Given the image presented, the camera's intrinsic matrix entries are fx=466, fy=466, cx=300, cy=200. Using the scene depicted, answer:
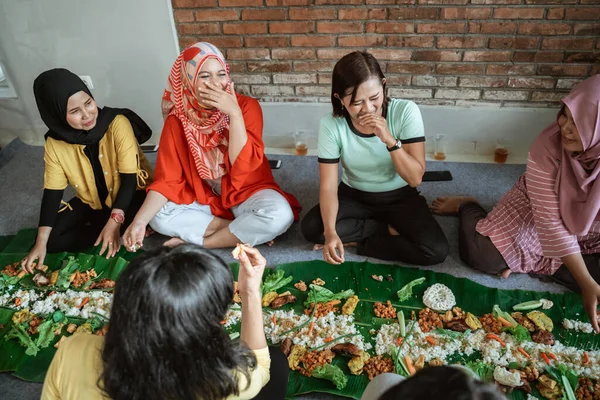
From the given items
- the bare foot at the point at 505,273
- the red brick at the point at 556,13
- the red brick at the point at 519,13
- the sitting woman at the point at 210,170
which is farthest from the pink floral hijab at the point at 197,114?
the red brick at the point at 556,13

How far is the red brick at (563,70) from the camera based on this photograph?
2502mm

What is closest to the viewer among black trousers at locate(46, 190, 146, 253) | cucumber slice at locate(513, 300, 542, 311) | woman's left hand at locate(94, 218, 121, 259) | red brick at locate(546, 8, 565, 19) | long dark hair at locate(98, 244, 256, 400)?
long dark hair at locate(98, 244, 256, 400)

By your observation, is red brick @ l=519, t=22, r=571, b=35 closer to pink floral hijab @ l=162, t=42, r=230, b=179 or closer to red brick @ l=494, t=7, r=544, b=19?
red brick @ l=494, t=7, r=544, b=19

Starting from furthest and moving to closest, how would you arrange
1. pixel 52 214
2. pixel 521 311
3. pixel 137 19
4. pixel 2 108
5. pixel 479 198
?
pixel 2 108 → pixel 137 19 → pixel 479 198 → pixel 52 214 → pixel 521 311

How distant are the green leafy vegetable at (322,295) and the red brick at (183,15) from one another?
1763 millimetres

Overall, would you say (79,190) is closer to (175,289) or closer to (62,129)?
(62,129)

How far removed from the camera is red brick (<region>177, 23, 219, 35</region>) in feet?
8.98

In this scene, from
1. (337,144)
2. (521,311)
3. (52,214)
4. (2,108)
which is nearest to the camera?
(521,311)

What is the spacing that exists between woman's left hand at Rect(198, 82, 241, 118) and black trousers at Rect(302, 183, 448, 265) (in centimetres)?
64

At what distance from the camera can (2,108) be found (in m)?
3.27

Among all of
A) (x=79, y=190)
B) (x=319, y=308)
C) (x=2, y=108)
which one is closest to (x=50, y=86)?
(x=79, y=190)

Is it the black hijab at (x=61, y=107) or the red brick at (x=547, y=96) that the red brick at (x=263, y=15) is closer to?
the black hijab at (x=61, y=107)

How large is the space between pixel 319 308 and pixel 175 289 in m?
1.08

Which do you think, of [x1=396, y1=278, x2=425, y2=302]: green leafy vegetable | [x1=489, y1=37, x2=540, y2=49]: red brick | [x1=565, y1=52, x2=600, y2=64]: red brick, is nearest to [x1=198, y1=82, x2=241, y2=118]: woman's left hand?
[x1=396, y1=278, x2=425, y2=302]: green leafy vegetable
